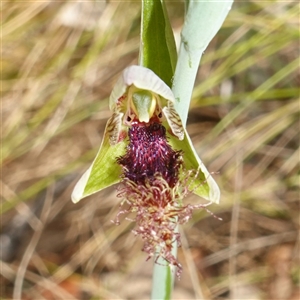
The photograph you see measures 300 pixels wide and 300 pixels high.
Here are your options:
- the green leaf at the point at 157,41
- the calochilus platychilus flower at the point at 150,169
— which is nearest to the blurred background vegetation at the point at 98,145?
the calochilus platychilus flower at the point at 150,169

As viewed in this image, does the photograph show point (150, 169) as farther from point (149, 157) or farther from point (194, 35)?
point (194, 35)

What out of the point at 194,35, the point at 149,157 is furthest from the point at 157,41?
the point at 149,157

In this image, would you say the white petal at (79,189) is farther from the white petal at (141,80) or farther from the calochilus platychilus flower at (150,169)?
the white petal at (141,80)

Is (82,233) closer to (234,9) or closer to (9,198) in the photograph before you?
(9,198)

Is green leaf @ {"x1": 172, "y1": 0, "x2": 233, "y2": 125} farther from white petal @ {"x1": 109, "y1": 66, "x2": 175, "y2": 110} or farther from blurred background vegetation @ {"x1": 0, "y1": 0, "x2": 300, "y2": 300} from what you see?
blurred background vegetation @ {"x1": 0, "y1": 0, "x2": 300, "y2": 300}

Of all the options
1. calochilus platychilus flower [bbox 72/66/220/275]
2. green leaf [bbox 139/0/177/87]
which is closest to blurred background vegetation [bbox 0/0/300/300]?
calochilus platychilus flower [bbox 72/66/220/275]

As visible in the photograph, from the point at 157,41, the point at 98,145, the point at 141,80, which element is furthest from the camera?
the point at 98,145
